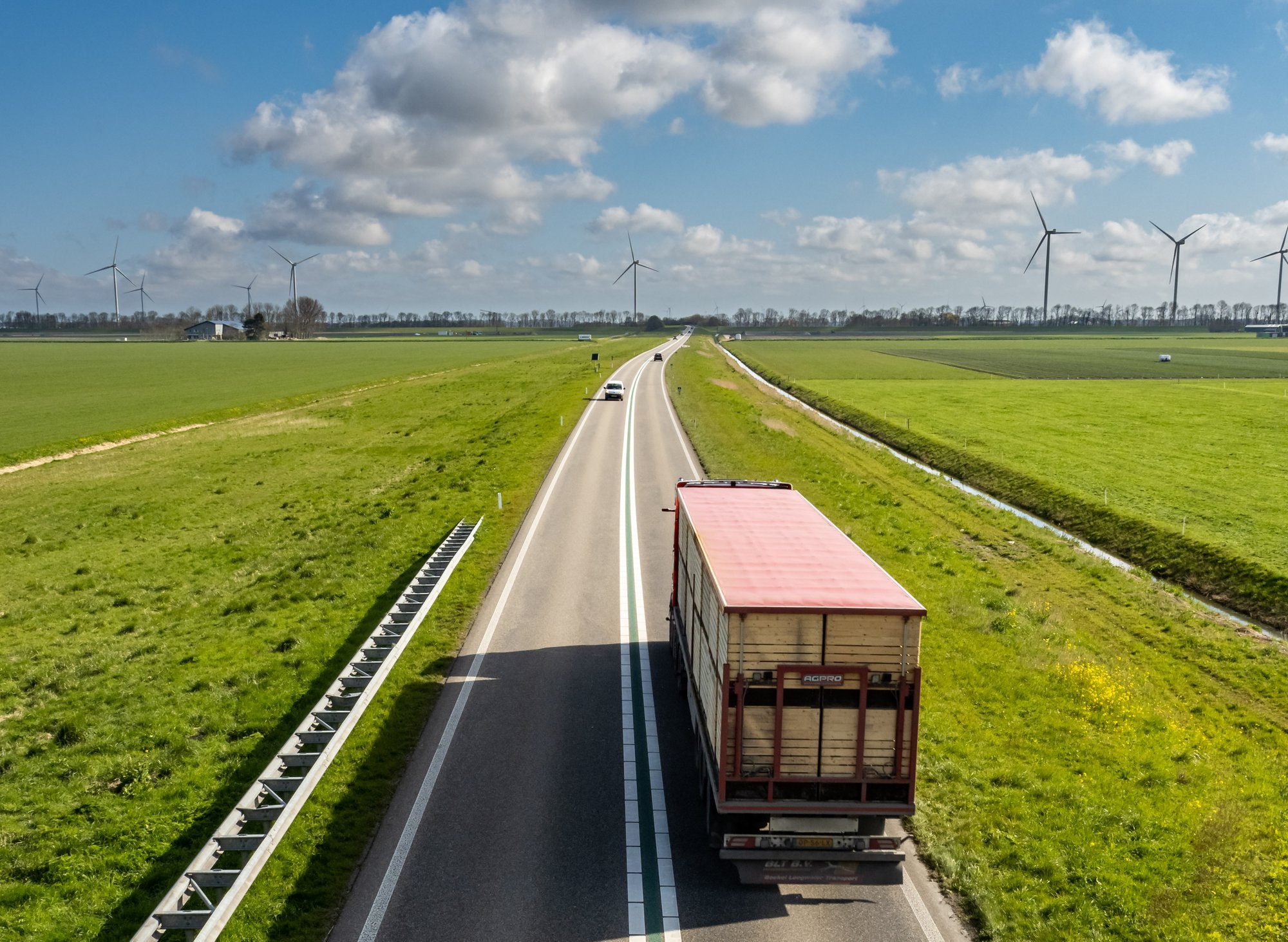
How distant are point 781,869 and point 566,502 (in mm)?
23846

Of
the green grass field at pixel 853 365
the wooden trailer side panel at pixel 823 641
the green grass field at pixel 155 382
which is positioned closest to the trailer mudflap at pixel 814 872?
the wooden trailer side panel at pixel 823 641

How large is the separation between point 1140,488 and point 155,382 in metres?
98.3

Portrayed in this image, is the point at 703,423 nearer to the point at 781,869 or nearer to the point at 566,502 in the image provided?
the point at 566,502

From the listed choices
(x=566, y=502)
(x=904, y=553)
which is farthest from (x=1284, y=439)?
(x=566, y=502)

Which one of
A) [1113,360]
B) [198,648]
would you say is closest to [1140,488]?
[198,648]

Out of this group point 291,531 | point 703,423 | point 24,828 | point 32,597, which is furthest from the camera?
point 703,423

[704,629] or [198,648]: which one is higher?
[704,629]

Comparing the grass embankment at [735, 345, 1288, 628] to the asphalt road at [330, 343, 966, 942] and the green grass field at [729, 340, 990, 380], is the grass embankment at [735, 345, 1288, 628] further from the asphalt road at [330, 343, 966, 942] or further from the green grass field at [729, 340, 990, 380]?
the green grass field at [729, 340, 990, 380]

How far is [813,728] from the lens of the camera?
11.0 metres

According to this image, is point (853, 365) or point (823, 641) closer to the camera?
point (823, 641)

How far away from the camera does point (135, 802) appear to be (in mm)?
13758

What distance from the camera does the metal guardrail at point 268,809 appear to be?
997 cm

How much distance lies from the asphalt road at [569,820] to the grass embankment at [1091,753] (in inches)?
66.4

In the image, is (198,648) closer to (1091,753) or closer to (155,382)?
(1091,753)
